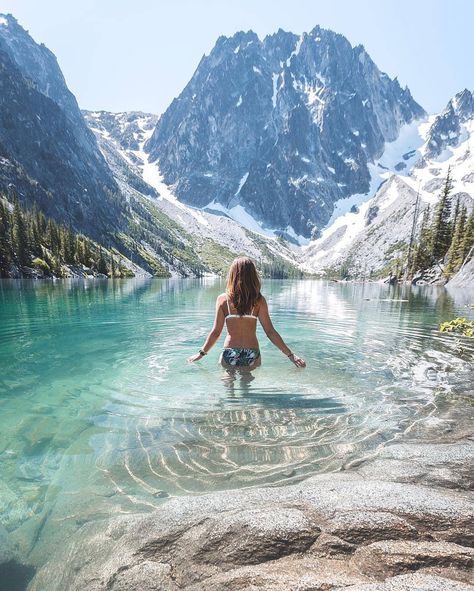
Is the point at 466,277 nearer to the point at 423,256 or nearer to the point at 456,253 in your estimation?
the point at 456,253

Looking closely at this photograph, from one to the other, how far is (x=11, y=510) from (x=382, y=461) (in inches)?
214

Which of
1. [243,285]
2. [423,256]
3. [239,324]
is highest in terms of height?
[423,256]

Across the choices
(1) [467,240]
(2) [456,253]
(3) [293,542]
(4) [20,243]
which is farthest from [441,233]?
(4) [20,243]

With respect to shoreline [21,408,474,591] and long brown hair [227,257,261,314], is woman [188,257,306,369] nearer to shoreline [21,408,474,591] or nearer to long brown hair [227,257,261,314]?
long brown hair [227,257,261,314]

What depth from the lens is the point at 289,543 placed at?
3.53 meters

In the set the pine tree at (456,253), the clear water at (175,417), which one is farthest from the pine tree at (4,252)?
the pine tree at (456,253)

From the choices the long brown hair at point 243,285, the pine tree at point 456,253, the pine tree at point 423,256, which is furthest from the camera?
the pine tree at point 423,256

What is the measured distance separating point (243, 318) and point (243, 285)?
90cm

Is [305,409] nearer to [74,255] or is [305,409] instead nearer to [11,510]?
[11,510]

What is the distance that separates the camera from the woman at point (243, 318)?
28.2 ft

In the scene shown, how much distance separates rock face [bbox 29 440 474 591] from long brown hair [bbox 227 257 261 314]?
15.2 ft

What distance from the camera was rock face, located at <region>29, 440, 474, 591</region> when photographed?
3023mm

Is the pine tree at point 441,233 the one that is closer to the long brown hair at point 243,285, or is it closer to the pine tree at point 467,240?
the pine tree at point 467,240

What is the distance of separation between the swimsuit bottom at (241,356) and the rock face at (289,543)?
4.86 metres
